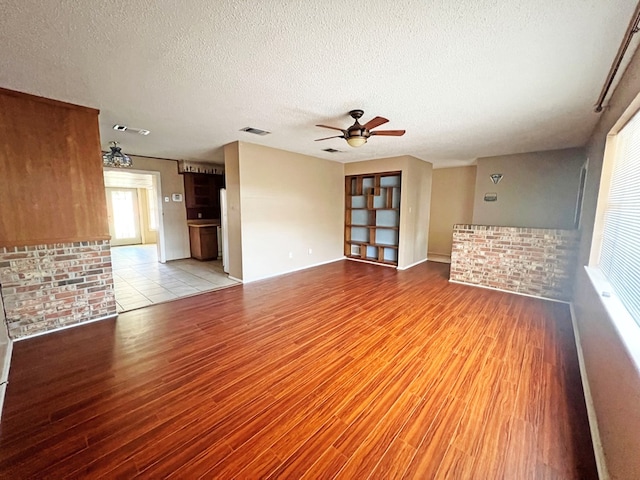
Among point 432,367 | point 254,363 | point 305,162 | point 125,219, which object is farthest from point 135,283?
point 125,219

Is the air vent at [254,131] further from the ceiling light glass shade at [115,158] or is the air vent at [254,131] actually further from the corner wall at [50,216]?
the ceiling light glass shade at [115,158]

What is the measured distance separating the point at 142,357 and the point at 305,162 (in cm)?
449

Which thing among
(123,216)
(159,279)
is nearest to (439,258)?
(159,279)

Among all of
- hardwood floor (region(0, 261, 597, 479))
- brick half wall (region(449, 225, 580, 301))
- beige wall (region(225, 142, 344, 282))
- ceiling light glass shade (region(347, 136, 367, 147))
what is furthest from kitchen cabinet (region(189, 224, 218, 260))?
brick half wall (region(449, 225, 580, 301))

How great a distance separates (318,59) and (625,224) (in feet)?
8.47

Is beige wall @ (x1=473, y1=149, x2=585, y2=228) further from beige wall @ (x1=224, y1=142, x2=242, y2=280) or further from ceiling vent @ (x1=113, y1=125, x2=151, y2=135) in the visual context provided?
ceiling vent @ (x1=113, y1=125, x2=151, y2=135)

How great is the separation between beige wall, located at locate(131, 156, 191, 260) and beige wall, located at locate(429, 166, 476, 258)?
6733 mm

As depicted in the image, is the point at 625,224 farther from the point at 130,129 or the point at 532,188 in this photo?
the point at 130,129

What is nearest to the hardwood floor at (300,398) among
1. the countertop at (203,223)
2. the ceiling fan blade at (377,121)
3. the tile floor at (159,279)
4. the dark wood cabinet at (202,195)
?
the tile floor at (159,279)

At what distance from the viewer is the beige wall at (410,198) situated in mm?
5711

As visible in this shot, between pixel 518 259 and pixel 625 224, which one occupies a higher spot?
pixel 625 224

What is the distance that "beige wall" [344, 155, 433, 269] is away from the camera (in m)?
5.71

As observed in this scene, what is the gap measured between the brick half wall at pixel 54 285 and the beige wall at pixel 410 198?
17.0ft

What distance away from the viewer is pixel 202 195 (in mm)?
7172
